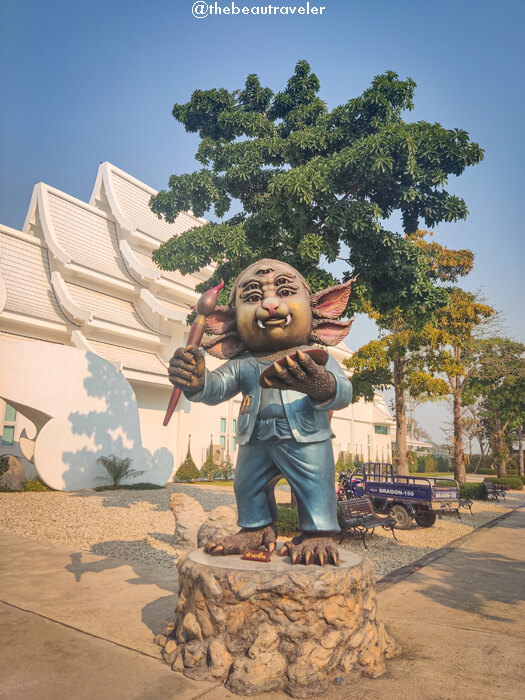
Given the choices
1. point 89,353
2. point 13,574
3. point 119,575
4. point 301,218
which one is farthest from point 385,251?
point 89,353

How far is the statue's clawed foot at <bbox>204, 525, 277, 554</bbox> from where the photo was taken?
3207 mm

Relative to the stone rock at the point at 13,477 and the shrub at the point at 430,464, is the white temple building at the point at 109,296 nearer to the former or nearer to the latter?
the stone rock at the point at 13,477

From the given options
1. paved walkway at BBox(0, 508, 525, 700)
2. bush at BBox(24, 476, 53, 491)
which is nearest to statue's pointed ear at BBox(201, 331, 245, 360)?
paved walkway at BBox(0, 508, 525, 700)

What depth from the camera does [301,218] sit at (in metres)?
7.31

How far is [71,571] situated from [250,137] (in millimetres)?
7423

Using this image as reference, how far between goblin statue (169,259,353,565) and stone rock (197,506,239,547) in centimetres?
223

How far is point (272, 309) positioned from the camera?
10.3 ft

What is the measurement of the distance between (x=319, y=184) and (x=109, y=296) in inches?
426

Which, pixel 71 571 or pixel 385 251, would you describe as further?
pixel 385 251

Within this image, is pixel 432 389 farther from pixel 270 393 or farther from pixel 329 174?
pixel 270 393

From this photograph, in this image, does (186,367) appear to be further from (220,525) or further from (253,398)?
Answer: (220,525)

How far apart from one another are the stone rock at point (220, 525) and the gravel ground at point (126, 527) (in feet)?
2.27

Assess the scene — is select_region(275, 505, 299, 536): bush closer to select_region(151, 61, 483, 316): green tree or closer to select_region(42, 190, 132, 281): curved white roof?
select_region(151, 61, 483, 316): green tree

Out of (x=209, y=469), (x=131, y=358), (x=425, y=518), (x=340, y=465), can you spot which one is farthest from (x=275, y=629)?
(x=340, y=465)
